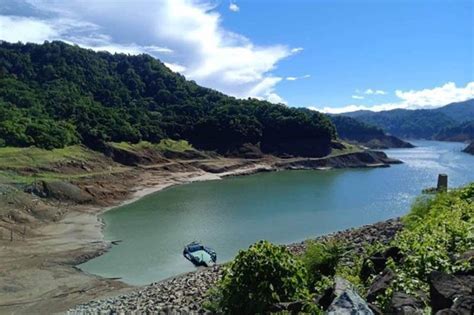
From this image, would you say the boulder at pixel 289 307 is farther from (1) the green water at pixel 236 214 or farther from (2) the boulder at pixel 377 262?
(1) the green water at pixel 236 214

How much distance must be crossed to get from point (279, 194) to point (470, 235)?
214 feet

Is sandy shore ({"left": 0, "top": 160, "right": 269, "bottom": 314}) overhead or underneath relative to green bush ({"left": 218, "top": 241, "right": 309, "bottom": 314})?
underneath

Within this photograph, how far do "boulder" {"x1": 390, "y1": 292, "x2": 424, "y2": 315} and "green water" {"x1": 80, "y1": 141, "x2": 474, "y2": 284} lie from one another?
1026 inches

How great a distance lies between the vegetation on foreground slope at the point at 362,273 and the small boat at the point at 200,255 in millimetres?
22659

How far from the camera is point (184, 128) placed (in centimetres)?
12325

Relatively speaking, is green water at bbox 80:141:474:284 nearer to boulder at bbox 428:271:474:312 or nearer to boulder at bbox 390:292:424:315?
boulder at bbox 390:292:424:315

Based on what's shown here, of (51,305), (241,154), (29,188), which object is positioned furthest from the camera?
(241,154)

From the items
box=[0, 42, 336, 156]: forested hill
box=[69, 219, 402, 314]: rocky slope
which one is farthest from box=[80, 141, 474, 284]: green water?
box=[0, 42, 336, 156]: forested hill

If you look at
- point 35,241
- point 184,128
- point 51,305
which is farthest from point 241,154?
point 51,305

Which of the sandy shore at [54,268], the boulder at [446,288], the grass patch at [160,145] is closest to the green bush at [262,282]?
the boulder at [446,288]

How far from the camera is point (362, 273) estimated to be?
1263 centimetres

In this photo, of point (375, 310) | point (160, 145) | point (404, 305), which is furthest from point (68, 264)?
point (160, 145)

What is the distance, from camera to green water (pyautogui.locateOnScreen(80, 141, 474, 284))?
38906 mm

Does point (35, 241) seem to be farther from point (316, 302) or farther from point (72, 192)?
point (316, 302)
